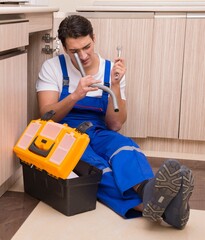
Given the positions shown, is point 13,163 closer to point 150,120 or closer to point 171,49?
point 150,120

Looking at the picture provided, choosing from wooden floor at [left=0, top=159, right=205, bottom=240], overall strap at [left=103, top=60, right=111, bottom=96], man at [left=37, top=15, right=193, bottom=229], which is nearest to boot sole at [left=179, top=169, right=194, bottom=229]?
man at [left=37, top=15, right=193, bottom=229]

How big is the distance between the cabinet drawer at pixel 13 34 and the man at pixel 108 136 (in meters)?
0.19

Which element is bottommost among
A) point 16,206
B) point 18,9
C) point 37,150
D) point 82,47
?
point 16,206

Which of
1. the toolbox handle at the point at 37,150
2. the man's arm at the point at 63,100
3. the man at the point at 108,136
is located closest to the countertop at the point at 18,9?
the man at the point at 108,136

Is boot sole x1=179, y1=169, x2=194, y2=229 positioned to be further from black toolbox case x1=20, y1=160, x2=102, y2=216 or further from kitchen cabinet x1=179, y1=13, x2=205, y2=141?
kitchen cabinet x1=179, y1=13, x2=205, y2=141

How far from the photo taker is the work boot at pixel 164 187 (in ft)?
4.92

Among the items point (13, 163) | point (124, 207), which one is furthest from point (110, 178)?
point (13, 163)

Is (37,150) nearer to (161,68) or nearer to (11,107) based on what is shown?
(11,107)

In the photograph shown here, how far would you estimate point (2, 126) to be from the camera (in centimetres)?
170

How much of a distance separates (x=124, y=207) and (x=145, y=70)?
0.91m

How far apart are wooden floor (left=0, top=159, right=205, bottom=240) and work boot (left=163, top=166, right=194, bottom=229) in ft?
0.94

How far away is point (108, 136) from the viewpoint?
196 centimetres

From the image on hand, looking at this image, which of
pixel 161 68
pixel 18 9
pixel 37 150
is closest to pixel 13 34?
pixel 18 9

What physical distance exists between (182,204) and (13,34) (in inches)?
33.9
